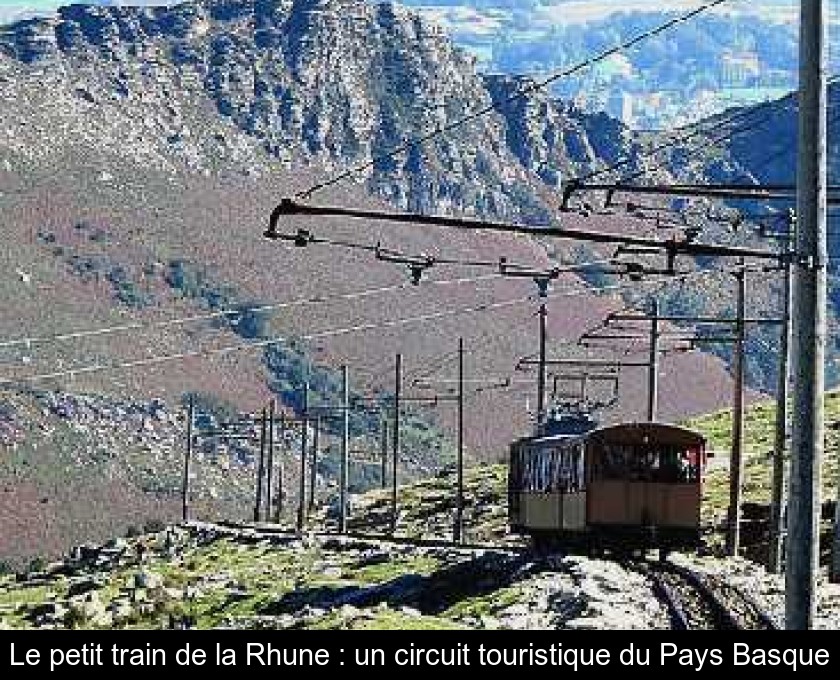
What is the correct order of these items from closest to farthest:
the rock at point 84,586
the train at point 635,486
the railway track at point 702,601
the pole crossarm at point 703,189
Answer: the pole crossarm at point 703,189, the railway track at point 702,601, the train at point 635,486, the rock at point 84,586

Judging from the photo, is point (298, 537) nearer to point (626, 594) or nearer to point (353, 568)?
point (353, 568)

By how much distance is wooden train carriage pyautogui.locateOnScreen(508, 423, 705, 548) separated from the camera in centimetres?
5719

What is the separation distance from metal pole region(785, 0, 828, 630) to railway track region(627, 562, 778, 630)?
12297 millimetres

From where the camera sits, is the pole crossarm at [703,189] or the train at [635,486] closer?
the pole crossarm at [703,189]

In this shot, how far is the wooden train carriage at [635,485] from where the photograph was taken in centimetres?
5719

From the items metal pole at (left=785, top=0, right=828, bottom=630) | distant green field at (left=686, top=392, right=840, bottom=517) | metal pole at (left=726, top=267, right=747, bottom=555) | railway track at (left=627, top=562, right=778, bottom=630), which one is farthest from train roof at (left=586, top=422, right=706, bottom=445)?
metal pole at (left=785, top=0, right=828, bottom=630)

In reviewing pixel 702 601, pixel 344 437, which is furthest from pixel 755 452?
pixel 702 601

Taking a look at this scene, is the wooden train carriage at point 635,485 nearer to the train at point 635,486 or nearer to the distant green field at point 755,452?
the train at point 635,486

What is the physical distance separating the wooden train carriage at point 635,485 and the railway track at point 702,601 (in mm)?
1708

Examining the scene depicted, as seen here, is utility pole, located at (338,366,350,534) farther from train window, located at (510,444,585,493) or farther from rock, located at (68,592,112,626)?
rock, located at (68,592,112,626)

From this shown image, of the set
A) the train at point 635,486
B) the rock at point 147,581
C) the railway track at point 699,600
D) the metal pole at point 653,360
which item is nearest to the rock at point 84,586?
the rock at point 147,581
